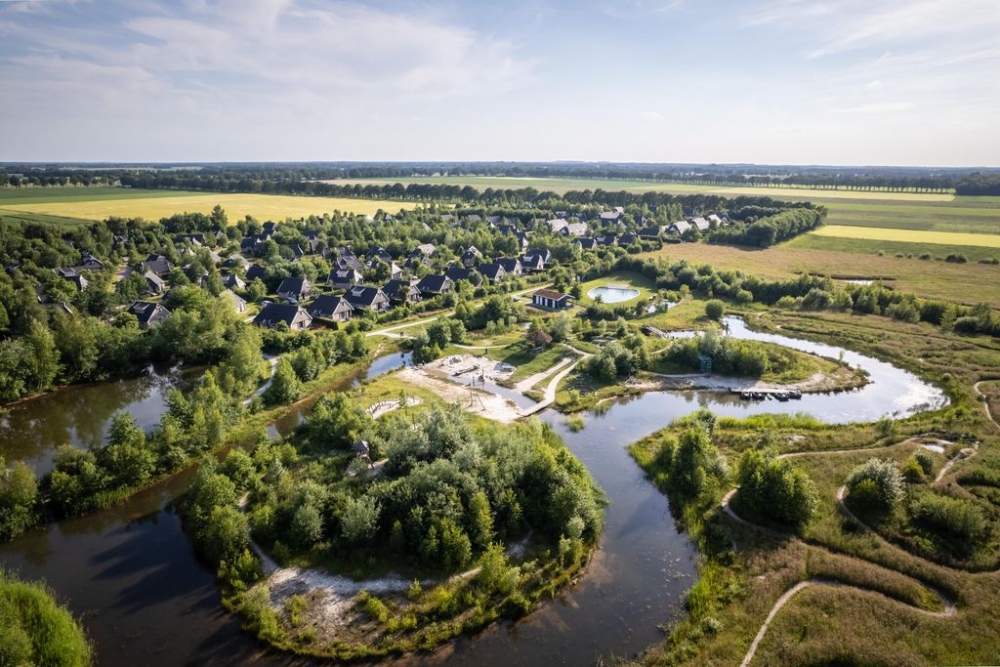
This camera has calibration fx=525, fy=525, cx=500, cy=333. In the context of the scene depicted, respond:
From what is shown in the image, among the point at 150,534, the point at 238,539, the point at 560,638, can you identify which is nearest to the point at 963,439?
the point at 560,638

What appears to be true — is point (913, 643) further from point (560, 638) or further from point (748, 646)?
point (560, 638)

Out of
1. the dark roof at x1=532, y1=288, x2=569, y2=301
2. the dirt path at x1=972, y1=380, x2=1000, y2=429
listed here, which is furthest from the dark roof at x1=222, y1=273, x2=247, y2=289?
the dirt path at x1=972, y1=380, x2=1000, y2=429

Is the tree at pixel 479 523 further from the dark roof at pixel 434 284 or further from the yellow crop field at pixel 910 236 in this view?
the yellow crop field at pixel 910 236

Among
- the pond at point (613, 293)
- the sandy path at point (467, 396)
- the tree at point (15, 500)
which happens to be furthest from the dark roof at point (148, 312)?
the pond at point (613, 293)

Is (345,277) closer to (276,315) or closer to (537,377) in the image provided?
(276,315)

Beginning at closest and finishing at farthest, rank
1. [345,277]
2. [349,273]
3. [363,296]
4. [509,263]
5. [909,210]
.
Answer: [363,296] → [345,277] → [349,273] → [509,263] → [909,210]


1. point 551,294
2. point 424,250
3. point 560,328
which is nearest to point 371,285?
point 424,250
